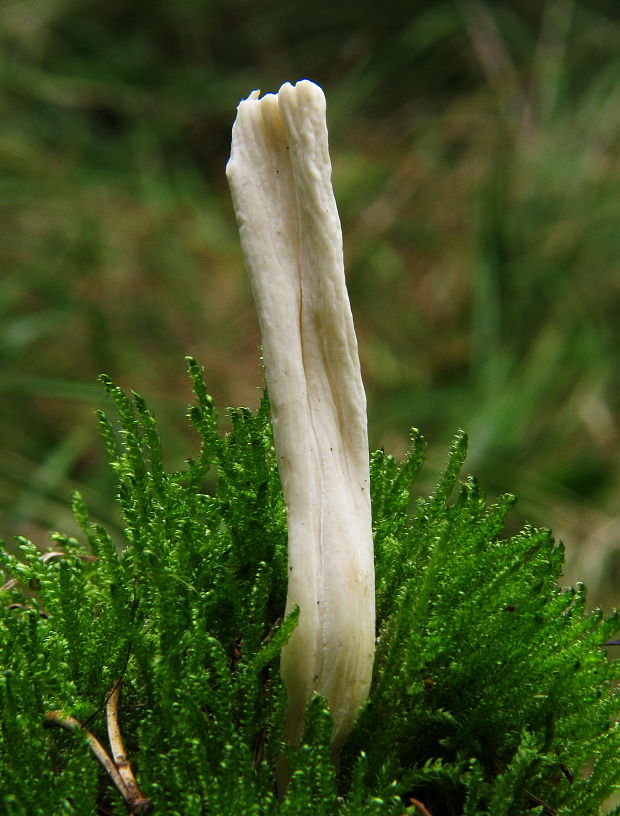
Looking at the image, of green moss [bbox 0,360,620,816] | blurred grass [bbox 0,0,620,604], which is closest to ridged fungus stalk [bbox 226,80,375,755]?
green moss [bbox 0,360,620,816]

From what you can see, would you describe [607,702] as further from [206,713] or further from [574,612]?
[206,713]

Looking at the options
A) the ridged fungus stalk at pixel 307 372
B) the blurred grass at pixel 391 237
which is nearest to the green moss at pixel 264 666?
the ridged fungus stalk at pixel 307 372

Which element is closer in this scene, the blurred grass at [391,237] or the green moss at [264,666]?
the green moss at [264,666]

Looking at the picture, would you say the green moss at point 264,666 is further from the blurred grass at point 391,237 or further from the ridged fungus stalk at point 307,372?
the blurred grass at point 391,237

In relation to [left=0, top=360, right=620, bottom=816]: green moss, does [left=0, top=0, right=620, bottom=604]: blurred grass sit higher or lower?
higher

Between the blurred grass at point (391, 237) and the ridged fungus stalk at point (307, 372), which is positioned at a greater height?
the blurred grass at point (391, 237)

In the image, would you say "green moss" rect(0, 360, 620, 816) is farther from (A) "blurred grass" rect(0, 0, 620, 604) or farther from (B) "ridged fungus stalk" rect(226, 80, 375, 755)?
(A) "blurred grass" rect(0, 0, 620, 604)

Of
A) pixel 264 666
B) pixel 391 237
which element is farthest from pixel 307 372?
pixel 391 237
